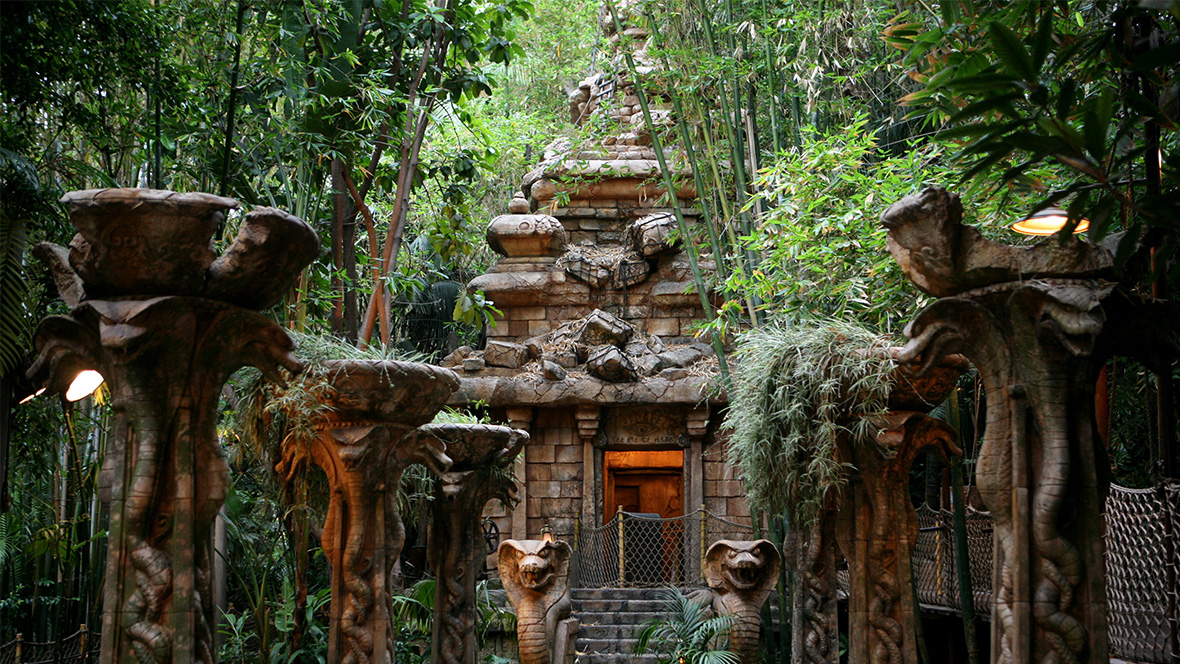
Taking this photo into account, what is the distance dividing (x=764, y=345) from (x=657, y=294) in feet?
23.2

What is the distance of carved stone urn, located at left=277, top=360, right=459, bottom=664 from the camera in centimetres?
482

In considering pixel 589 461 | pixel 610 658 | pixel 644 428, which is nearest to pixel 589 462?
pixel 589 461

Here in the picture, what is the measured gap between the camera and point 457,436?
20.7 ft

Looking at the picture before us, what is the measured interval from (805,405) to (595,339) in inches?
265

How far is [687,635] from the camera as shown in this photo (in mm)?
8391

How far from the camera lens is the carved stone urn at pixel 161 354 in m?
3.19

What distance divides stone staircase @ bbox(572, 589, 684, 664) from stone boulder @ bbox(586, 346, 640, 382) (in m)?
2.42

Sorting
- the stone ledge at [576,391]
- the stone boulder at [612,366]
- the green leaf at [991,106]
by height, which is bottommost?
the green leaf at [991,106]

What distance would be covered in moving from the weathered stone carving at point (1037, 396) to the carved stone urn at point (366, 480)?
8.54 ft

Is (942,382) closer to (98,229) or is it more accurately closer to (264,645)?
(98,229)

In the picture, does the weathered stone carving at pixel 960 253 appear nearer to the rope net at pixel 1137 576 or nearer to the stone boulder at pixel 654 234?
the rope net at pixel 1137 576

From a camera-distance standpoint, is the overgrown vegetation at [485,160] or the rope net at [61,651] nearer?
the overgrown vegetation at [485,160]

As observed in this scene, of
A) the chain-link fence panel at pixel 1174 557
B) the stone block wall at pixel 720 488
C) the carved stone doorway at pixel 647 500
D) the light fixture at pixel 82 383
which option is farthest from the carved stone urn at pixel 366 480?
the stone block wall at pixel 720 488

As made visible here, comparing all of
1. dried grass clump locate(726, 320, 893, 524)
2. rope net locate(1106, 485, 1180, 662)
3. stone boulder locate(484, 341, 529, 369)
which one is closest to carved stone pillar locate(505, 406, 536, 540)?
stone boulder locate(484, 341, 529, 369)
